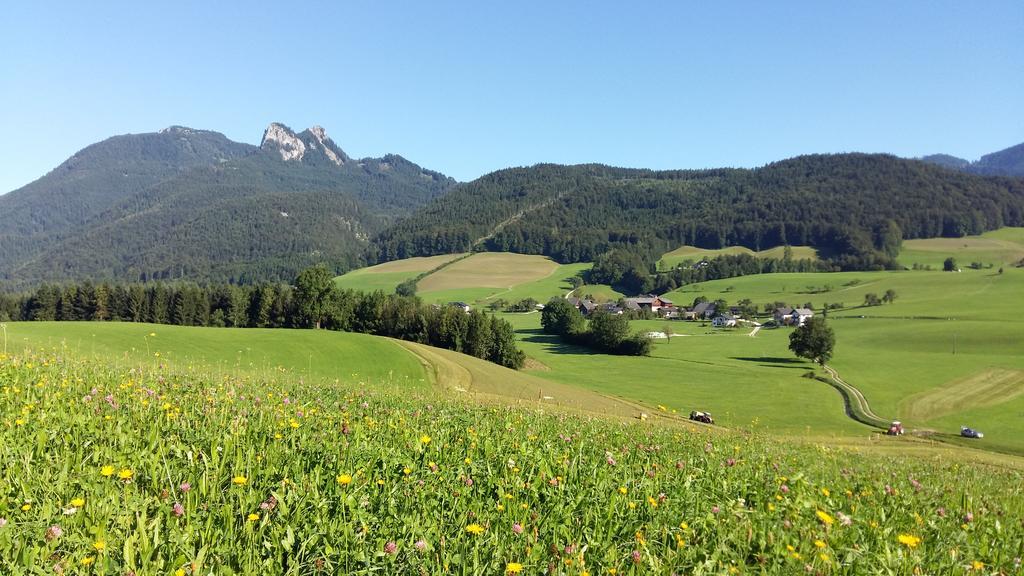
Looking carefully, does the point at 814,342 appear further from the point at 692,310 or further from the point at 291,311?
the point at 291,311

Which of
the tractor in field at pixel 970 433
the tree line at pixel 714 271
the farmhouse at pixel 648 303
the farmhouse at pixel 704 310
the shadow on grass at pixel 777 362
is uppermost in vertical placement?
the tree line at pixel 714 271

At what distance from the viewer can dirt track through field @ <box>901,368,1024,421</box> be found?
57125 mm

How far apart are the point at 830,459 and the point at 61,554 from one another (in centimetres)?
1329

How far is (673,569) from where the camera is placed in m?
4.37

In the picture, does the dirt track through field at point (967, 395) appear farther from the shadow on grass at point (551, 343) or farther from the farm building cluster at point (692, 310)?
the farm building cluster at point (692, 310)

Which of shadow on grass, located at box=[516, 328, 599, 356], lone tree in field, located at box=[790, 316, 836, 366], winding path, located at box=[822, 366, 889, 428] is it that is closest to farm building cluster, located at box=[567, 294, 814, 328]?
shadow on grass, located at box=[516, 328, 599, 356]

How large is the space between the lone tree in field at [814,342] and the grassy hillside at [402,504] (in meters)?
83.3

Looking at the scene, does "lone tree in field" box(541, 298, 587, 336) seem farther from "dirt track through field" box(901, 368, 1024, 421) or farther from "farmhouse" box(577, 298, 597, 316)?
"dirt track through field" box(901, 368, 1024, 421)

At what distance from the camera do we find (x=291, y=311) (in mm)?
87688

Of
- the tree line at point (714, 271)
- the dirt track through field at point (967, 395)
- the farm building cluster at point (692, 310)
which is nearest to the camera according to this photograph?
the dirt track through field at point (967, 395)

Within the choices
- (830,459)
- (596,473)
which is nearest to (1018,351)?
(830,459)

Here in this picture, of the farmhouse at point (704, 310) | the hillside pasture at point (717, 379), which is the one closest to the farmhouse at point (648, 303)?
the farmhouse at point (704, 310)

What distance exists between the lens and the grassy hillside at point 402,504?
13.0ft

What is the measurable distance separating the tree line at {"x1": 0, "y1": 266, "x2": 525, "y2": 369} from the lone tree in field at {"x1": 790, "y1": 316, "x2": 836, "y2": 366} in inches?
1727
